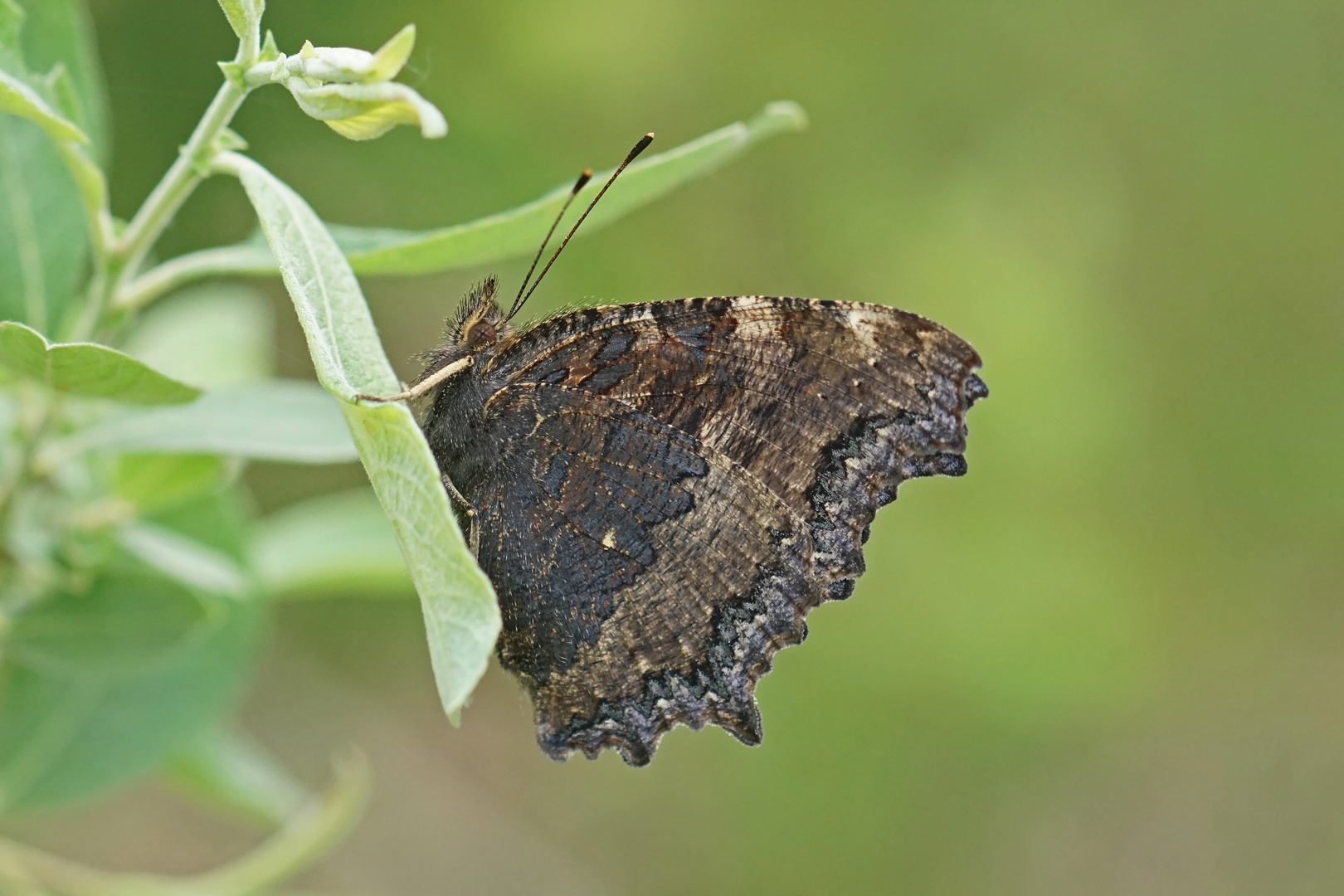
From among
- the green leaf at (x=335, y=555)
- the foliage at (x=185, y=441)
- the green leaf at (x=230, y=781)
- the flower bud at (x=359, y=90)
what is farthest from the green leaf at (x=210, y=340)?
the flower bud at (x=359, y=90)

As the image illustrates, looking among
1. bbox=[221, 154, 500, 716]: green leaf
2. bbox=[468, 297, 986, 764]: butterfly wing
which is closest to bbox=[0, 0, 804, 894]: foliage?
bbox=[221, 154, 500, 716]: green leaf

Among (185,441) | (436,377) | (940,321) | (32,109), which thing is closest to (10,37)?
(32,109)

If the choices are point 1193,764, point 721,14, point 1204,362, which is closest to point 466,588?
point 721,14

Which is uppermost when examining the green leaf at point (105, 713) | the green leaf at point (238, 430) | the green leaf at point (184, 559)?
the green leaf at point (238, 430)

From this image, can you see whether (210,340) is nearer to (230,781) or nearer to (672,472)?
(230,781)

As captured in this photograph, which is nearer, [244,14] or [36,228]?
[244,14]

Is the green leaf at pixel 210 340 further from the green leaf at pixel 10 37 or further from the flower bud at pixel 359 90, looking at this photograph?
the flower bud at pixel 359 90

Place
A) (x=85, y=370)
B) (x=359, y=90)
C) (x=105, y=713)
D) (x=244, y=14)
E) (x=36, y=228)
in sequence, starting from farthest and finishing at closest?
(x=105, y=713), (x=36, y=228), (x=85, y=370), (x=244, y=14), (x=359, y=90)
